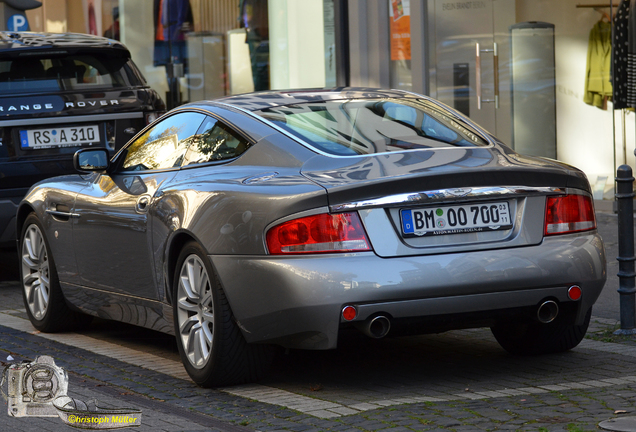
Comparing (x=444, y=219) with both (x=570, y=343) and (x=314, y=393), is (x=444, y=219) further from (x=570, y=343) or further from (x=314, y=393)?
(x=570, y=343)

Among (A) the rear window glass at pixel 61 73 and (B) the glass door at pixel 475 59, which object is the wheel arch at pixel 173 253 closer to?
(A) the rear window glass at pixel 61 73

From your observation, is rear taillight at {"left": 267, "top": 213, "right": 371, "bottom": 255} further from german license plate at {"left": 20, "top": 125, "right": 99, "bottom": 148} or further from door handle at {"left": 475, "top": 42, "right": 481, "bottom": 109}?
door handle at {"left": 475, "top": 42, "right": 481, "bottom": 109}

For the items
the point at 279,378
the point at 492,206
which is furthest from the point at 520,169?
the point at 279,378

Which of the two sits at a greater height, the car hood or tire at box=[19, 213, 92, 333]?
the car hood

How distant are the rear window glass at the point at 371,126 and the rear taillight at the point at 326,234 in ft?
1.77

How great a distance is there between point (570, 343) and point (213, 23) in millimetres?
13799

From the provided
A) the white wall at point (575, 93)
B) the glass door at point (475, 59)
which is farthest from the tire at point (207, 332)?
the glass door at point (475, 59)

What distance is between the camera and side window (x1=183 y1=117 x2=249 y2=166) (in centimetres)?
539

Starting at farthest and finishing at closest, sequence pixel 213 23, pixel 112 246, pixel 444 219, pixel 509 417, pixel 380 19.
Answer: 1. pixel 213 23
2. pixel 380 19
3. pixel 112 246
4. pixel 444 219
5. pixel 509 417

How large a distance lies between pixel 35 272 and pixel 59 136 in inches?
81.3

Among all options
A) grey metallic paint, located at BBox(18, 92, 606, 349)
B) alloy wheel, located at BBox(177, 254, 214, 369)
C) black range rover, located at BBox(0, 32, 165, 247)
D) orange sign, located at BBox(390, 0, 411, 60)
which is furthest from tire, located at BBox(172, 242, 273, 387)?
orange sign, located at BBox(390, 0, 411, 60)

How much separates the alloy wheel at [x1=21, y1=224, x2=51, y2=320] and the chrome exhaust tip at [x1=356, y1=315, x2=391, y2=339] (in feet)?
9.74

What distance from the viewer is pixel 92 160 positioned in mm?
6363

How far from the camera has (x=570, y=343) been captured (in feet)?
18.7
